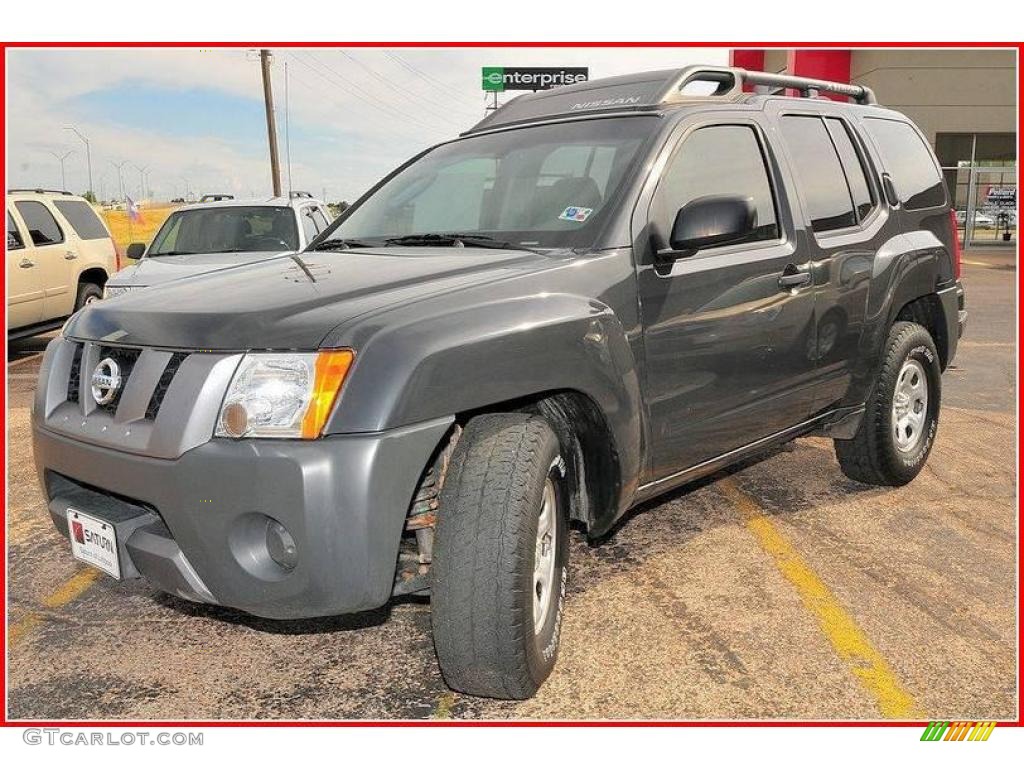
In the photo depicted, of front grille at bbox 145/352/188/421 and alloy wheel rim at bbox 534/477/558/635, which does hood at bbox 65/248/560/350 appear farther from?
alloy wheel rim at bbox 534/477/558/635

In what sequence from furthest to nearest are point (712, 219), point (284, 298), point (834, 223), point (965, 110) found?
point (965, 110) < point (834, 223) < point (712, 219) < point (284, 298)

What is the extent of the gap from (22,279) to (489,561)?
9324mm

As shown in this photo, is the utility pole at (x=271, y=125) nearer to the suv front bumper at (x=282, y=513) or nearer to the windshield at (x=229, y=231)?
the windshield at (x=229, y=231)

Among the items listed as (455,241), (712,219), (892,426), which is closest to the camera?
(712,219)

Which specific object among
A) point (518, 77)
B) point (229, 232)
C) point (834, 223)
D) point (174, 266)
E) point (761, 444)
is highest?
point (518, 77)

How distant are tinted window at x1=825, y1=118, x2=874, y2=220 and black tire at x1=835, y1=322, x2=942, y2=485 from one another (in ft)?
2.21

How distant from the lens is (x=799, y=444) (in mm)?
5832

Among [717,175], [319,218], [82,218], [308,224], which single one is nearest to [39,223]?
[82,218]

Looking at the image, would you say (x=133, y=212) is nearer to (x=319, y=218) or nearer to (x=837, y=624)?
(x=319, y=218)

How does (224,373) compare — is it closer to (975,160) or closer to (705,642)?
(705,642)

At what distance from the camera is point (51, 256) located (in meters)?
10.5

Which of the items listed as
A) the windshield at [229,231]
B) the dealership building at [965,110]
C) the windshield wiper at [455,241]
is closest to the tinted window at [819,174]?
the windshield wiper at [455,241]

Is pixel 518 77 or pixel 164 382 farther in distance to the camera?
pixel 518 77

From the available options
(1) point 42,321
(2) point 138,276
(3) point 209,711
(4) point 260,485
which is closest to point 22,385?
(2) point 138,276
